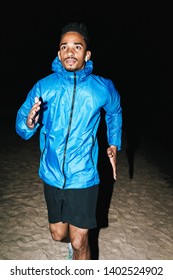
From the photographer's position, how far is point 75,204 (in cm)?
262

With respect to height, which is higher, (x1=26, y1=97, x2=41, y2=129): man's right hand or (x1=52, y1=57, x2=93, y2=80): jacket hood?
(x1=52, y1=57, x2=93, y2=80): jacket hood

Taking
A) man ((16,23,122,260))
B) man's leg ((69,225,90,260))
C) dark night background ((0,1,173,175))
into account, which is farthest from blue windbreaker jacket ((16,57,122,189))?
dark night background ((0,1,173,175))

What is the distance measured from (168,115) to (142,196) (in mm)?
8578

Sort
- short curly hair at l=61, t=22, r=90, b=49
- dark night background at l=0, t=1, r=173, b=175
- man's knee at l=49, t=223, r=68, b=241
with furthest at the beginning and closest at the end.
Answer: dark night background at l=0, t=1, r=173, b=175 → man's knee at l=49, t=223, r=68, b=241 → short curly hair at l=61, t=22, r=90, b=49

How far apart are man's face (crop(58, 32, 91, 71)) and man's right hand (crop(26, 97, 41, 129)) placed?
46 cm

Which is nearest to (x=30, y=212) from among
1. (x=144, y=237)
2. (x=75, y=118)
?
(x=144, y=237)

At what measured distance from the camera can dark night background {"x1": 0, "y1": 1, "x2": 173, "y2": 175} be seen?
1827cm

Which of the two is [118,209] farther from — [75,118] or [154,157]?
[154,157]

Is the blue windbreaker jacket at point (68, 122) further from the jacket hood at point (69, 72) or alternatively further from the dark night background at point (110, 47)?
the dark night background at point (110, 47)

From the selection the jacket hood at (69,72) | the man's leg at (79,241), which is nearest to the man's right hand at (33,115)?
the jacket hood at (69,72)

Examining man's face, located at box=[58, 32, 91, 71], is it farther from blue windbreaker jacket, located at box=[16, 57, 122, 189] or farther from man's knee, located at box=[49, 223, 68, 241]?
Result: man's knee, located at box=[49, 223, 68, 241]

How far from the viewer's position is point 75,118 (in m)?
2.51

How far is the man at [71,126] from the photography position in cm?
251

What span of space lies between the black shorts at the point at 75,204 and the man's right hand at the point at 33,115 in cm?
66
